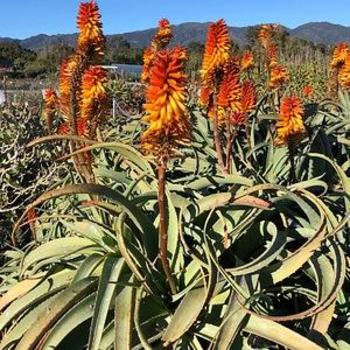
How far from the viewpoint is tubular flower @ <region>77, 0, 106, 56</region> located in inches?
93.9

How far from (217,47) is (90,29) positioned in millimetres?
Result: 501

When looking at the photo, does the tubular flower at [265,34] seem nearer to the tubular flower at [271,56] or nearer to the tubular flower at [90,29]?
the tubular flower at [271,56]

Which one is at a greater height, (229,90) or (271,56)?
(271,56)

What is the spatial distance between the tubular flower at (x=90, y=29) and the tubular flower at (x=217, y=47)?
425 mm

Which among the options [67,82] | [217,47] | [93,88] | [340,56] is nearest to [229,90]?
[217,47]

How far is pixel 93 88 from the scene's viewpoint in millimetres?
2518

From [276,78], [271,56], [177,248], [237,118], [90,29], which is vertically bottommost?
[177,248]

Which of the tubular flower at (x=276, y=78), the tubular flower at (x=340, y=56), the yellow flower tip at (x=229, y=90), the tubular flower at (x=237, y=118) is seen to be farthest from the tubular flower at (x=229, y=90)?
the tubular flower at (x=340, y=56)

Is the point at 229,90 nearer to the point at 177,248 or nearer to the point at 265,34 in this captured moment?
the point at 177,248

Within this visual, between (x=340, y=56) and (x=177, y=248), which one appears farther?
(x=340, y=56)

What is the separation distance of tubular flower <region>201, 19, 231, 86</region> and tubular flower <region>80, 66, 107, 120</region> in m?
0.41

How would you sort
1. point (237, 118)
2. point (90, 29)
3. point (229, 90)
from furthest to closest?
point (237, 118) → point (229, 90) → point (90, 29)

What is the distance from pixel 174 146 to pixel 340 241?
105 centimetres

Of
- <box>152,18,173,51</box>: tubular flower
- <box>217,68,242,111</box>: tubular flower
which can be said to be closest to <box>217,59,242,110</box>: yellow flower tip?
<box>217,68,242,111</box>: tubular flower
